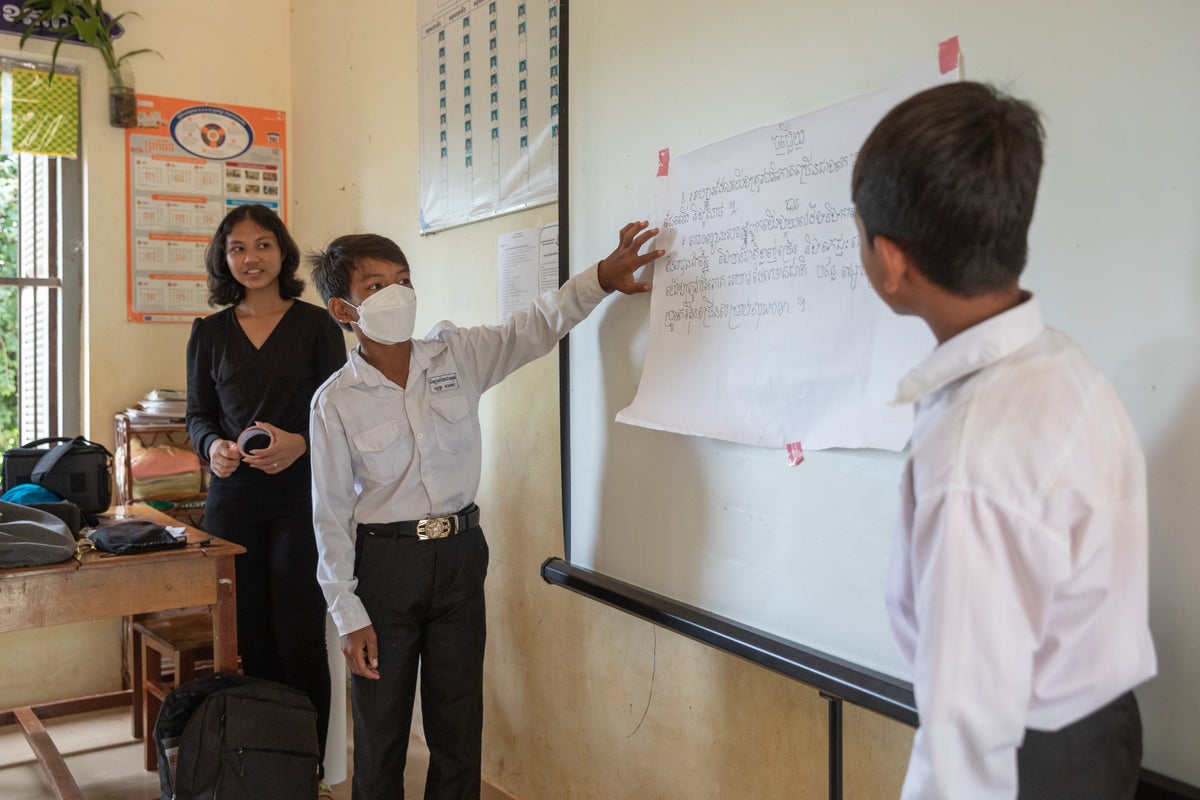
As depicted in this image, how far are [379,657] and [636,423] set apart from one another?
0.72 m

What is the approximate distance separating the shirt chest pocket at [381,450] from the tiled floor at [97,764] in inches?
43.6

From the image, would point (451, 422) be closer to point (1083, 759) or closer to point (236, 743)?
point (236, 743)

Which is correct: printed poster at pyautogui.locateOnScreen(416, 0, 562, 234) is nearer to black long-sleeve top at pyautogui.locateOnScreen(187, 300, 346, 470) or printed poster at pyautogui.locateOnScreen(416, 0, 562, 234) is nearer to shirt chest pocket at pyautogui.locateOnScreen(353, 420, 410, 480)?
black long-sleeve top at pyautogui.locateOnScreen(187, 300, 346, 470)

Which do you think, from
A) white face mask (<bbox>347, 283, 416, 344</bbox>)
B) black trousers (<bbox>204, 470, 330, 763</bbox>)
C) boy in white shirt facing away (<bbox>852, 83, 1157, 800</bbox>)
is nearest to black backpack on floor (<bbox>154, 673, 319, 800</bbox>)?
black trousers (<bbox>204, 470, 330, 763</bbox>)

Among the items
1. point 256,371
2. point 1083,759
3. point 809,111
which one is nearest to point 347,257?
point 256,371

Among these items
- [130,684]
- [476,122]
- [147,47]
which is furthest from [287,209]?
[130,684]

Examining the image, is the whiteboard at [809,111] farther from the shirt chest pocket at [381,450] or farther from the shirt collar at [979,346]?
the shirt chest pocket at [381,450]

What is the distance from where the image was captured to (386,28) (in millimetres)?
3066

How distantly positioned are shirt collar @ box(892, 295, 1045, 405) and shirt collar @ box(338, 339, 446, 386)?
1289mm

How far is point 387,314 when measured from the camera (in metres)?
1.89

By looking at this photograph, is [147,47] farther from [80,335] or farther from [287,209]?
[80,335]

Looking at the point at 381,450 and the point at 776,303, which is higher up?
the point at 776,303

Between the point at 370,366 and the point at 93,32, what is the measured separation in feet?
7.72

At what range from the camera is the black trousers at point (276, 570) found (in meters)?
2.40
